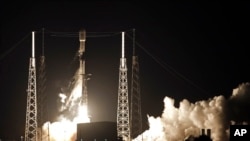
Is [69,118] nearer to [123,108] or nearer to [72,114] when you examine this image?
[72,114]

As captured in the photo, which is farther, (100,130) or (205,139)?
(100,130)

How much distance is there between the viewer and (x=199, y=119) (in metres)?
96.3

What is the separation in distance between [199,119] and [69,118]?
15.5 metres

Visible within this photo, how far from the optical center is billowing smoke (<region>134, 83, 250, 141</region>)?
9456 cm

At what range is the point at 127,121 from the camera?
9419 cm

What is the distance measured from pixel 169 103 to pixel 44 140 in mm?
14683

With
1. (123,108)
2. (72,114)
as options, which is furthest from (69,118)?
(123,108)

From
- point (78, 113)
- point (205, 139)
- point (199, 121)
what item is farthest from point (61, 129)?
point (205, 139)

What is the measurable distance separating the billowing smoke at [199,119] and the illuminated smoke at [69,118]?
7.37 m

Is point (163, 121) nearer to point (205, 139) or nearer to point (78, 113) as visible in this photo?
point (78, 113)

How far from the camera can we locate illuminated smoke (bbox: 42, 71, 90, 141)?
9904 cm

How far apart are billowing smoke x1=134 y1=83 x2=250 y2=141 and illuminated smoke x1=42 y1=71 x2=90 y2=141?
7.37 metres

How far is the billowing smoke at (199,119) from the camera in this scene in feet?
310

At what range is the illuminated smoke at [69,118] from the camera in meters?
99.0
